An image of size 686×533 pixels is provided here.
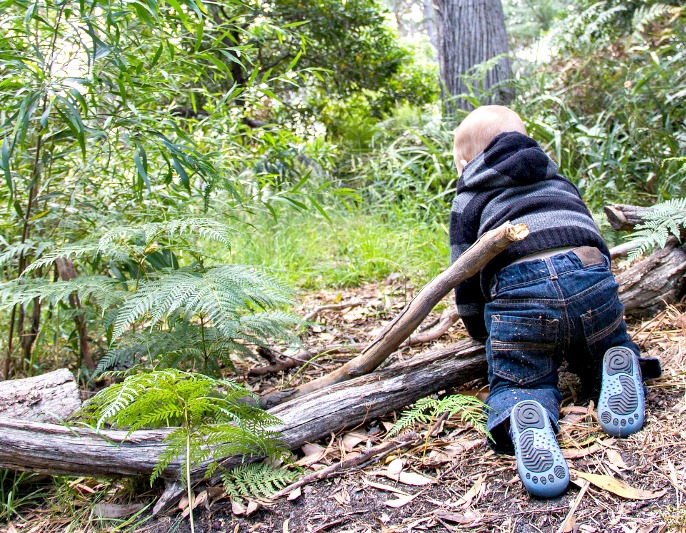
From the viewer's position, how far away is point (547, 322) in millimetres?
1849

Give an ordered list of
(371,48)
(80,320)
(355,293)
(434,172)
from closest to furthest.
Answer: (80,320)
(355,293)
(434,172)
(371,48)

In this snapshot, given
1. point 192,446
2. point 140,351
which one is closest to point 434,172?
point 140,351

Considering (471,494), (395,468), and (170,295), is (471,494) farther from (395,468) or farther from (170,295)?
(170,295)

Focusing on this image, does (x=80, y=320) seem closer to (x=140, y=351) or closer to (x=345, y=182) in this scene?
(x=140, y=351)

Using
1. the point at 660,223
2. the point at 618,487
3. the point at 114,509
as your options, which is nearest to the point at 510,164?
the point at 660,223

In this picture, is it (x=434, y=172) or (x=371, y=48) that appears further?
(x=371, y=48)

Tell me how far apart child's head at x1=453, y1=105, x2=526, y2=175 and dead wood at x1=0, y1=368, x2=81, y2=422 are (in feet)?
5.65

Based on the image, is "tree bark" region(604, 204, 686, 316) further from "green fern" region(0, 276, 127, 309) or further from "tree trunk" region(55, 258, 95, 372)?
"tree trunk" region(55, 258, 95, 372)

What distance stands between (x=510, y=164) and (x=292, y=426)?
118 cm

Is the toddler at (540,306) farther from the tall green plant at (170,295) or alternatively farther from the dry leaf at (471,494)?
the tall green plant at (170,295)

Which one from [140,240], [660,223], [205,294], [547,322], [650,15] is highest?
[650,15]

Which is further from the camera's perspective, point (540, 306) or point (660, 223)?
point (660, 223)

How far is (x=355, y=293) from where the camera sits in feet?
11.5

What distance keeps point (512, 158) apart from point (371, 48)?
449 cm
